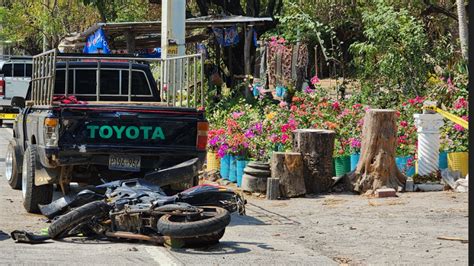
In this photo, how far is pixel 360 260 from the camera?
9.22 meters

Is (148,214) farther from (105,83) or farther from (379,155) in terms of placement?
(105,83)

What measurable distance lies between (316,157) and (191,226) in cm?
516

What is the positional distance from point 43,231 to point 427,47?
1047 centimetres

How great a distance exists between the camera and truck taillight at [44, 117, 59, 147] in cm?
1147

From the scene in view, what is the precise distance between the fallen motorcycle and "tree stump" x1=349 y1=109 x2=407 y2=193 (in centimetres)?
368

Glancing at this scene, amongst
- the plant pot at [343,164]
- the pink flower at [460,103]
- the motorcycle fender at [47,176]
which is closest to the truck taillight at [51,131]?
the motorcycle fender at [47,176]

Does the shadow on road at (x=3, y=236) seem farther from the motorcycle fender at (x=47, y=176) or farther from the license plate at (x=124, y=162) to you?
the license plate at (x=124, y=162)

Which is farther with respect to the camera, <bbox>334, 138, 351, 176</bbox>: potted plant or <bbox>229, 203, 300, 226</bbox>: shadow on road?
<bbox>334, 138, 351, 176</bbox>: potted plant

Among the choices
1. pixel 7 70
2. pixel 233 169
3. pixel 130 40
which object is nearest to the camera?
pixel 233 169

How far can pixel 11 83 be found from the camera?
3231cm

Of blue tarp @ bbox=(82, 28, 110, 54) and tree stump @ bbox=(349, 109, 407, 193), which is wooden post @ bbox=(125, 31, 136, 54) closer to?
blue tarp @ bbox=(82, 28, 110, 54)

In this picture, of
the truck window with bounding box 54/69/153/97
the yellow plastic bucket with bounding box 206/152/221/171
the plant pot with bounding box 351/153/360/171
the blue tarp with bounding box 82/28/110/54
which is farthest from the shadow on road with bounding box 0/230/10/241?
the blue tarp with bounding box 82/28/110/54

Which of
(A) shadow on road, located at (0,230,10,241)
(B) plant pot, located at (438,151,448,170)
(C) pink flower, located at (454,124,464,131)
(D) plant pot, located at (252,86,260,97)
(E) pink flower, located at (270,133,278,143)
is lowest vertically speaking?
(A) shadow on road, located at (0,230,10,241)

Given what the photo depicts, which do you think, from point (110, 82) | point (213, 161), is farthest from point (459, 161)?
point (110, 82)
